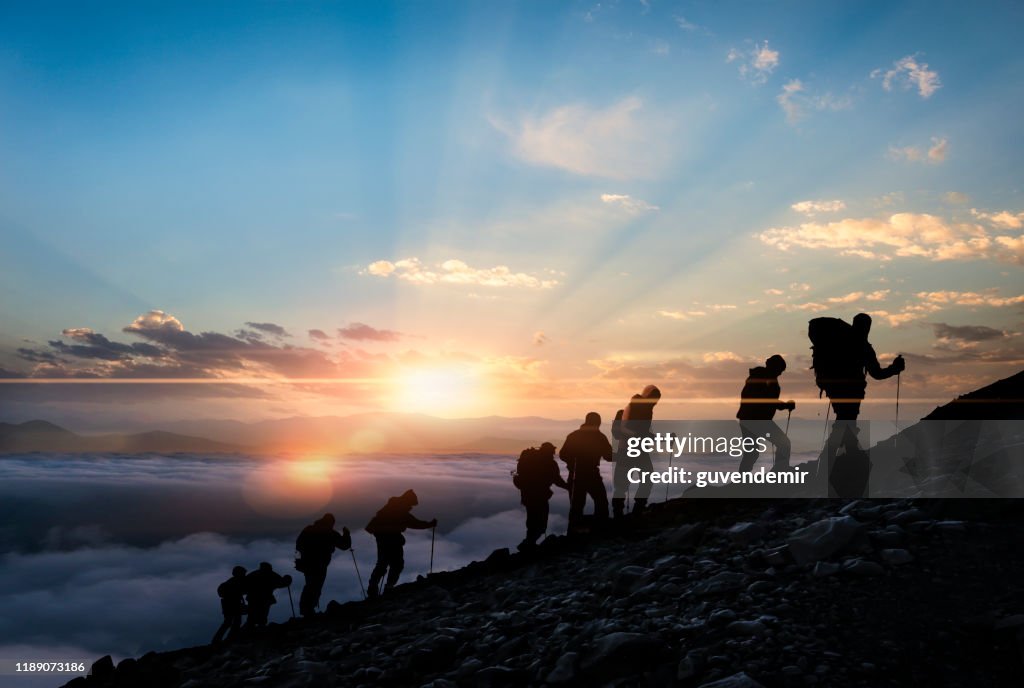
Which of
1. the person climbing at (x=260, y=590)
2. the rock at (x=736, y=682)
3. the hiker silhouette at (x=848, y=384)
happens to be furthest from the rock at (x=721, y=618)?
the person climbing at (x=260, y=590)

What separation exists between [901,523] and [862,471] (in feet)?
8.40

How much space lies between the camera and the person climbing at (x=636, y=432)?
1355 centimetres

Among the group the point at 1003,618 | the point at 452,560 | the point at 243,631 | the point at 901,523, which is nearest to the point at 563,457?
the point at 901,523

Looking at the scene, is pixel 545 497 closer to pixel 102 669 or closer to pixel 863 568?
pixel 863 568

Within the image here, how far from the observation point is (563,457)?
1360 cm

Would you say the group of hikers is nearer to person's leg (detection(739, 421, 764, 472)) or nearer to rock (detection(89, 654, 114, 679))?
person's leg (detection(739, 421, 764, 472))

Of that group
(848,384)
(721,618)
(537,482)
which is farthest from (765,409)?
(721,618)

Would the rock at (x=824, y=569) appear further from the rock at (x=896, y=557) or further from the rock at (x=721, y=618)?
the rock at (x=721, y=618)

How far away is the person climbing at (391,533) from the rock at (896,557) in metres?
9.66

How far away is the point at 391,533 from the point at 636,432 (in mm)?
6272

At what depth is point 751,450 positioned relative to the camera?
11.9 meters

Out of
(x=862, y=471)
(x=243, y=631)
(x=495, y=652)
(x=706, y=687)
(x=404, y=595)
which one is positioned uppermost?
(x=862, y=471)

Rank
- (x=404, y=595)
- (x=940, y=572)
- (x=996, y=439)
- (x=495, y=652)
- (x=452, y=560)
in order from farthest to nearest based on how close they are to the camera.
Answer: (x=452, y=560), (x=404, y=595), (x=996, y=439), (x=495, y=652), (x=940, y=572)

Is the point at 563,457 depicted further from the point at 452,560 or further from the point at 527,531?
the point at 452,560
